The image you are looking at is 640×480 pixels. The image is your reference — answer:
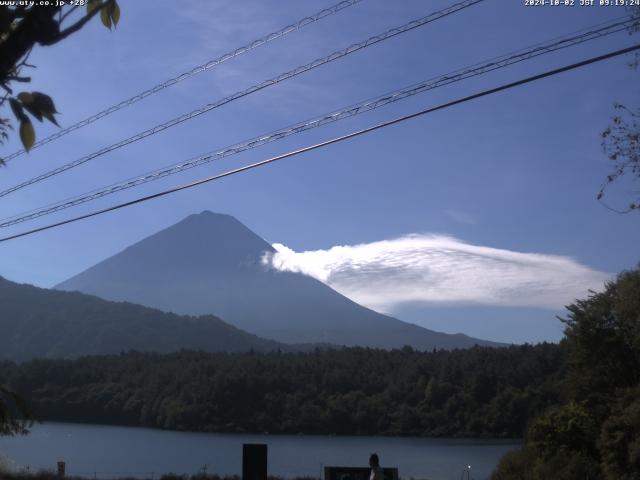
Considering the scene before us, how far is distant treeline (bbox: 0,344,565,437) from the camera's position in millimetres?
69625

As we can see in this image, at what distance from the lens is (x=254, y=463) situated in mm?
11539

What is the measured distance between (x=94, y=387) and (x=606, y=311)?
229 ft

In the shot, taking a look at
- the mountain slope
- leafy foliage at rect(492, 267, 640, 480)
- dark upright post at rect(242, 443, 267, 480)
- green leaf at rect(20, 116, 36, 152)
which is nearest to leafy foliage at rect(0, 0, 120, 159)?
green leaf at rect(20, 116, 36, 152)

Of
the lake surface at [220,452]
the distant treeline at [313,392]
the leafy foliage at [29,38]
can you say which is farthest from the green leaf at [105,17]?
the distant treeline at [313,392]

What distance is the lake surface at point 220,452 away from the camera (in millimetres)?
47875

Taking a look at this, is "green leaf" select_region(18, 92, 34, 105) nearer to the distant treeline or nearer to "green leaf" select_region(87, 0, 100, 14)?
"green leaf" select_region(87, 0, 100, 14)

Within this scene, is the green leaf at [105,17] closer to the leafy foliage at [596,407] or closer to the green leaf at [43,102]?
the green leaf at [43,102]

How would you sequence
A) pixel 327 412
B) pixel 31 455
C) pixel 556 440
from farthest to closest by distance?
pixel 327 412, pixel 31 455, pixel 556 440

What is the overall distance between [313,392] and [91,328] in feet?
306

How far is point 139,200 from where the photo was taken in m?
11.4

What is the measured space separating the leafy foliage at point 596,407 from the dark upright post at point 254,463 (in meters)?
12.6

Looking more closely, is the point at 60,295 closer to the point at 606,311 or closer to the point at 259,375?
the point at 259,375

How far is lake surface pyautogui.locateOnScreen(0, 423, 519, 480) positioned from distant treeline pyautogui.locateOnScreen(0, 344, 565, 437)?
Result: 11.0 feet

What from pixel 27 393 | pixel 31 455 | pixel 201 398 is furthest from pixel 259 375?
pixel 31 455
